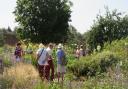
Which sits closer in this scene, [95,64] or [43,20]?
[95,64]

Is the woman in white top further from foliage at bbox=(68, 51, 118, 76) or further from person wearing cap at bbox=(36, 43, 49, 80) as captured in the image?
foliage at bbox=(68, 51, 118, 76)

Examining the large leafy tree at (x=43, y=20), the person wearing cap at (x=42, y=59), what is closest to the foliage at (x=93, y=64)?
the person wearing cap at (x=42, y=59)

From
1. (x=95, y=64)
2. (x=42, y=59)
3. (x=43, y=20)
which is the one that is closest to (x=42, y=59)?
(x=42, y=59)

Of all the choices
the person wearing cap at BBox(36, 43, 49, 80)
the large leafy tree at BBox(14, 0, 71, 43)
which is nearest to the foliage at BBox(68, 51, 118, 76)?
the person wearing cap at BBox(36, 43, 49, 80)

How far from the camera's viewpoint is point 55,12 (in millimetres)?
48531

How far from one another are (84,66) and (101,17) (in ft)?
62.0

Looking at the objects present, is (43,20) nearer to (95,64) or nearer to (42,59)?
(95,64)

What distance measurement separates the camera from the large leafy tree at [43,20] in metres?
47.8

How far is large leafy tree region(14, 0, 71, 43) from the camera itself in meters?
47.8

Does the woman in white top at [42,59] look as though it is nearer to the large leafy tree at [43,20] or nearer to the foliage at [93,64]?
the foliage at [93,64]

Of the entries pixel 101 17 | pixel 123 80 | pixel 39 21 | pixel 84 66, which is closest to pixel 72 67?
pixel 84 66

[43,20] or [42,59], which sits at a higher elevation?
[43,20]

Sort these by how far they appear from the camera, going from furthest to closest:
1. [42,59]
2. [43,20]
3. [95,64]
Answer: [43,20], [95,64], [42,59]

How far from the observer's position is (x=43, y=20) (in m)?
48.2
